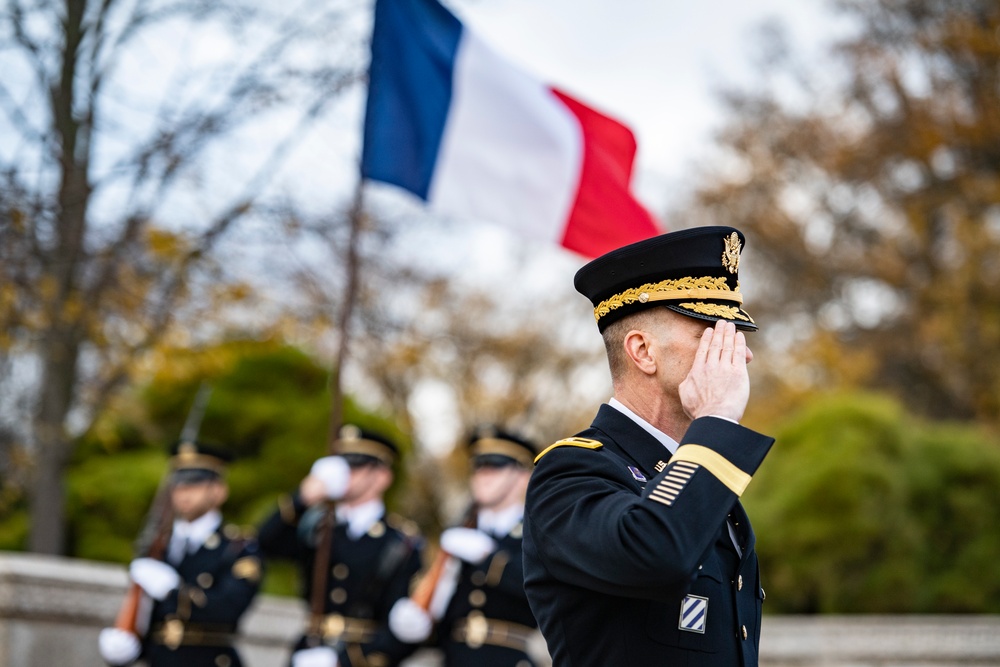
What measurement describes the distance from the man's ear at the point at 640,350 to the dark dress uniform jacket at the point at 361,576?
4.95 metres

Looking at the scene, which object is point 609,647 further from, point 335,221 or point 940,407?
point 940,407

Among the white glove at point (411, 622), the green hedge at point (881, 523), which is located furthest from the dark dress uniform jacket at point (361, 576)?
the green hedge at point (881, 523)

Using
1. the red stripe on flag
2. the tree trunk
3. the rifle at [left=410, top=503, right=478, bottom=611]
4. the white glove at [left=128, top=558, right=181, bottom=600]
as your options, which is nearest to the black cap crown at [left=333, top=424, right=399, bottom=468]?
the rifle at [left=410, top=503, right=478, bottom=611]

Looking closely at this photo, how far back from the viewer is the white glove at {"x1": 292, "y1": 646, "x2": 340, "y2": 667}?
6816 mm

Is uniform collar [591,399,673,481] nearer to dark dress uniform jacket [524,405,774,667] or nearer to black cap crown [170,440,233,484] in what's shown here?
dark dress uniform jacket [524,405,774,667]

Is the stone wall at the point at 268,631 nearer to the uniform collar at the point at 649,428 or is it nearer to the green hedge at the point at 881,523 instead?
the green hedge at the point at 881,523

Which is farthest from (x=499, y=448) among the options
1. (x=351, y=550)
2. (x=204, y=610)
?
(x=204, y=610)

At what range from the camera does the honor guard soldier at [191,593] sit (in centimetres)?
724

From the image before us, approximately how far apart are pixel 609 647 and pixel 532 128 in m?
5.17

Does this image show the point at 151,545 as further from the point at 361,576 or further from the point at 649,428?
the point at 649,428

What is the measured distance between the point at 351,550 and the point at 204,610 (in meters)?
0.94

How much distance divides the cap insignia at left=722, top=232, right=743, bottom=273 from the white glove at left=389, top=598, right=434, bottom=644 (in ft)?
15.1

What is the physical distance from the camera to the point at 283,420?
12.5m

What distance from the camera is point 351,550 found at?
24.9 feet
